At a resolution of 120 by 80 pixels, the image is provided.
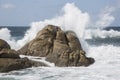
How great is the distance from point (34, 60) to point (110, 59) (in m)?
6.33

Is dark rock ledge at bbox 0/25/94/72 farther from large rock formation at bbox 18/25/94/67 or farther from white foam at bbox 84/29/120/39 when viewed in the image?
white foam at bbox 84/29/120/39

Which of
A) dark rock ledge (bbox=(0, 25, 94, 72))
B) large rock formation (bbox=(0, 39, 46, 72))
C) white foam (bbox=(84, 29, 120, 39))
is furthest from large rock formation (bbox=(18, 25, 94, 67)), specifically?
white foam (bbox=(84, 29, 120, 39))

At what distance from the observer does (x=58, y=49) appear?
26562mm

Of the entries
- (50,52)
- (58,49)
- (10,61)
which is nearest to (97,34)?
(50,52)

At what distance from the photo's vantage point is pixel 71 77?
2112 cm

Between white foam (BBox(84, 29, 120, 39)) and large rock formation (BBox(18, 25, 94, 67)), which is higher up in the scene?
white foam (BBox(84, 29, 120, 39))

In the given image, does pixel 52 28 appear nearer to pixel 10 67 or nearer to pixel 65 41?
pixel 65 41

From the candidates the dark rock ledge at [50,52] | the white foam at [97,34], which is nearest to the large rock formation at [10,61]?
the dark rock ledge at [50,52]

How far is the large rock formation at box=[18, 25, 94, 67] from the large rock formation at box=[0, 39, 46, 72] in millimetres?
1512

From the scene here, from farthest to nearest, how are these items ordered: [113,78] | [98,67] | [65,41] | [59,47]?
[65,41] < [59,47] < [98,67] < [113,78]

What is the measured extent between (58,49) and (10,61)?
471 cm

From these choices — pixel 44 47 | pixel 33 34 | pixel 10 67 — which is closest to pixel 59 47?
pixel 44 47

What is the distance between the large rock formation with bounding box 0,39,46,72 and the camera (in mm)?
22391

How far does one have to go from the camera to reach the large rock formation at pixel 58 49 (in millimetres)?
25172
